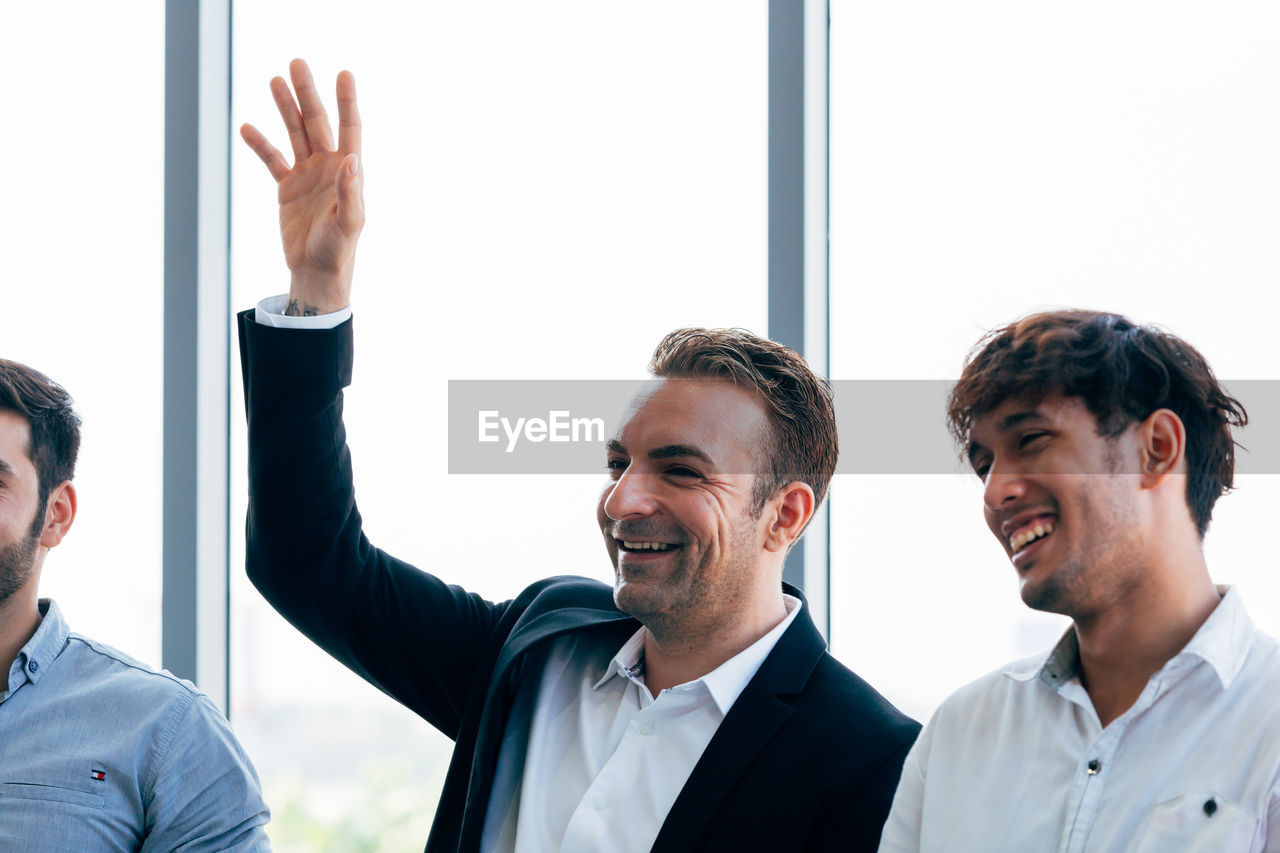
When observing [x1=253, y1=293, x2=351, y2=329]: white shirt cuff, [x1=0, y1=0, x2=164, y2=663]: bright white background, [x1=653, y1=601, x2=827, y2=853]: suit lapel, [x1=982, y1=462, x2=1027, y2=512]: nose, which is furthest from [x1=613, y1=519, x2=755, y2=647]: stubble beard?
[x1=0, y1=0, x2=164, y2=663]: bright white background

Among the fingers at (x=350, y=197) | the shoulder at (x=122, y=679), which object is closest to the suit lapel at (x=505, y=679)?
the shoulder at (x=122, y=679)

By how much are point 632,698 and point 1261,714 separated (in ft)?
2.92

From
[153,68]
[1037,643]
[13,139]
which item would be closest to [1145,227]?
[1037,643]

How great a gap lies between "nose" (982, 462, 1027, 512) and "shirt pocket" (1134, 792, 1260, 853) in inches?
13.8

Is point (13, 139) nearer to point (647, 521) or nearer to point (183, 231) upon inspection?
point (183, 231)

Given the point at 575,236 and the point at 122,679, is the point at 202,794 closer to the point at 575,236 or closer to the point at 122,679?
the point at 122,679

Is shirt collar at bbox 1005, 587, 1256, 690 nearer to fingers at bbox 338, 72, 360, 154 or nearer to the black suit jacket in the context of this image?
the black suit jacket

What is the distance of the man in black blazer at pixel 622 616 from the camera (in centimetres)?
152

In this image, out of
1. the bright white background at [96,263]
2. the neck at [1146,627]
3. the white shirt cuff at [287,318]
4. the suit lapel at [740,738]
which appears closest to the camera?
the neck at [1146,627]

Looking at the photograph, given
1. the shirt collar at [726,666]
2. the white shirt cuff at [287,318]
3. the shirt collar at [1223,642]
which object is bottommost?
the shirt collar at [726,666]

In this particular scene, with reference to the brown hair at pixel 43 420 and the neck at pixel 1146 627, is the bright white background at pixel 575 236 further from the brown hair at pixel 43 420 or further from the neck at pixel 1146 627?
the neck at pixel 1146 627

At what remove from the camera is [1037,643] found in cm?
216

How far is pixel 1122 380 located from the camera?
1.25 meters

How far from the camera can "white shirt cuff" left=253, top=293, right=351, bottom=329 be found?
174cm
